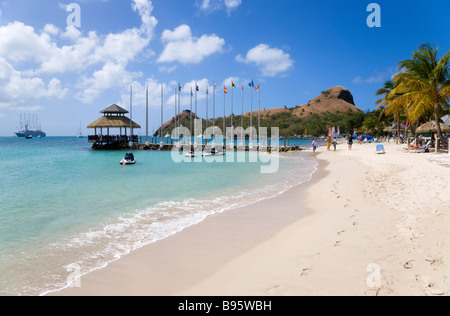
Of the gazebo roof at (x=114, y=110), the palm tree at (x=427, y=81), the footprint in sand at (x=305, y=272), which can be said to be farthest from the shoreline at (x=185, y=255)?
the gazebo roof at (x=114, y=110)

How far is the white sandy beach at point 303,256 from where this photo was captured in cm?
372

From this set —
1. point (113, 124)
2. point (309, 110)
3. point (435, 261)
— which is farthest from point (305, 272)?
point (309, 110)

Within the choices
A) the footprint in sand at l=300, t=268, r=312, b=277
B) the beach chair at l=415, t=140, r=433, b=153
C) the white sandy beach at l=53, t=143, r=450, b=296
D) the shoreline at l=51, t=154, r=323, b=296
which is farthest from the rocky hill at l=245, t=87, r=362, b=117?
the footprint in sand at l=300, t=268, r=312, b=277

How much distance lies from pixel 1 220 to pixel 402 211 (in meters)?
11.8

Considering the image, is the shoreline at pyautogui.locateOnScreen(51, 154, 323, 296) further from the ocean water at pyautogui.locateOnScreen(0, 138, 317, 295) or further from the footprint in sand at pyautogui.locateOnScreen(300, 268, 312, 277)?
the footprint in sand at pyautogui.locateOnScreen(300, 268, 312, 277)

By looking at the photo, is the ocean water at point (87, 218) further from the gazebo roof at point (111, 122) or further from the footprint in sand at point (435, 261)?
the gazebo roof at point (111, 122)

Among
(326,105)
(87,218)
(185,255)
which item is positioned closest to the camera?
(185,255)

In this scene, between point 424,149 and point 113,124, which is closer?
point 424,149

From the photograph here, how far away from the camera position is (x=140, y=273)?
4.53 m

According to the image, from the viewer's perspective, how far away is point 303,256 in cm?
473

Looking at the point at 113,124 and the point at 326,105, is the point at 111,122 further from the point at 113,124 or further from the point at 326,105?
the point at 326,105

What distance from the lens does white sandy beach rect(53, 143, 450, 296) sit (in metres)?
3.72
